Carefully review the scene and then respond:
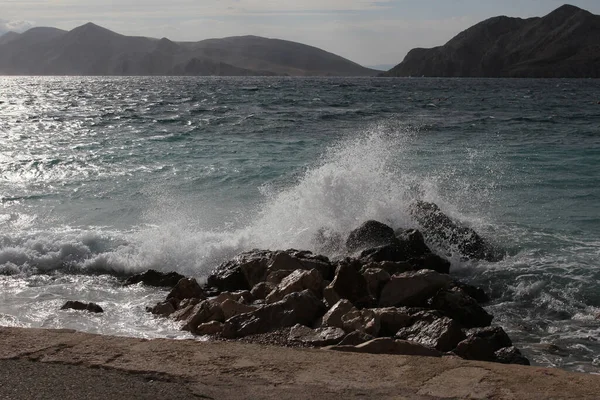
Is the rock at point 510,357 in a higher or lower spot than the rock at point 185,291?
higher

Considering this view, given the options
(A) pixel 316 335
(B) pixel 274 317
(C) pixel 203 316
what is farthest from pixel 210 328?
(A) pixel 316 335

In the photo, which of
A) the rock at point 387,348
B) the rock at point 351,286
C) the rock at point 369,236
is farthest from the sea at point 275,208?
the rock at point 387,348

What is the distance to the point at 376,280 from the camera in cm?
718

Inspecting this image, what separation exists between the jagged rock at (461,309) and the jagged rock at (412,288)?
16 cm

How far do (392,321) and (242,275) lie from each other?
2.45m

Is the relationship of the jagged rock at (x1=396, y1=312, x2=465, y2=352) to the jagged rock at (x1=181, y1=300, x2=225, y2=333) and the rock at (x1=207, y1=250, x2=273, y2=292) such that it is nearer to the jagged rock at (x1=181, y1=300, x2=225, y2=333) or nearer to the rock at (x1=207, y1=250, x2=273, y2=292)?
the jagged rock at (x1=181, y1=300, x2=225, y2=333)

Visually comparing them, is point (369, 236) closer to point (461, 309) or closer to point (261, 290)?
point (261, 290)

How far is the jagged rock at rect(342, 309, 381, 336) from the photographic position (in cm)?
581

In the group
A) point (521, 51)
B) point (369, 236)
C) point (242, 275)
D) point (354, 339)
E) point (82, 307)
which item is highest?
point (521, 51)

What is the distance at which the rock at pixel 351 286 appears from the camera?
700cm

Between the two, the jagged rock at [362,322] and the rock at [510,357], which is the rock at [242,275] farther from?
the rock at [510,357]

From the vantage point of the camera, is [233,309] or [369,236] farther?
[369,236]

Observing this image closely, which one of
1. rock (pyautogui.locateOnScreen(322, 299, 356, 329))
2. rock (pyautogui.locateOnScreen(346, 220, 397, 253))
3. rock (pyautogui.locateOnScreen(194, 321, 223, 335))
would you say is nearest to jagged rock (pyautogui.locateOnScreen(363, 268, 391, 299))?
rock (pyautogui.locateOnScreen(322, 299, 356, 329))

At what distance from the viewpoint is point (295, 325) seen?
19.0 ft
